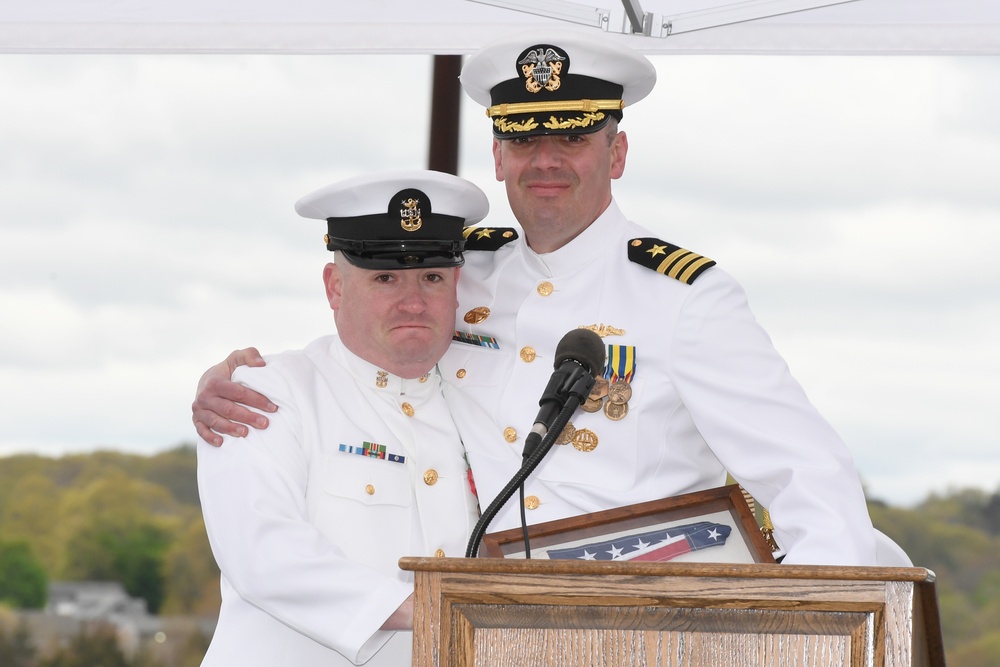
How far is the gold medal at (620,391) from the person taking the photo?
2.34 meters

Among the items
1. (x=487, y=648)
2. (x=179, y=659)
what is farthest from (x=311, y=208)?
(x=179, y=659)

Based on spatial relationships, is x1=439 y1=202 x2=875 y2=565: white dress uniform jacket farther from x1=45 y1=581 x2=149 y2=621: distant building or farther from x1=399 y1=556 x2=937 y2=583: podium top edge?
x1=45 y1=581 x2=149 y2=621: distant building

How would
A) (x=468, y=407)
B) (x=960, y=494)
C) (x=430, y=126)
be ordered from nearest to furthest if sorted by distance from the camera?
(x=468, y=407) < (x=430, y=126) < (x=960, y=494)

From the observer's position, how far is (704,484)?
93.8 inches

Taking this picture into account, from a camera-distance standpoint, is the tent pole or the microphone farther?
the tent pole

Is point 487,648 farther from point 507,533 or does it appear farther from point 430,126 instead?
point 430,126

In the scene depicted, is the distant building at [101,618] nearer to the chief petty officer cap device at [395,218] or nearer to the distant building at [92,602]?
the distant building at [92,602]

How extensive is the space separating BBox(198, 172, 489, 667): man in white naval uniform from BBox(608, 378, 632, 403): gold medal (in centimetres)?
35

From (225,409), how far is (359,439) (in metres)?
0.27

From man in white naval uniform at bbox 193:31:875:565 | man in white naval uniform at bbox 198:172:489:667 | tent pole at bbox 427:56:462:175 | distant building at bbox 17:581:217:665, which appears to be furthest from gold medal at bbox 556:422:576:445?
distant building at bbox 17:581:217:665

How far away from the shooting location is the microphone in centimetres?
170

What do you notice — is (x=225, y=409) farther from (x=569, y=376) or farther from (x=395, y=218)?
(x=569, y=376)

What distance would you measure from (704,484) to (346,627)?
790 mm

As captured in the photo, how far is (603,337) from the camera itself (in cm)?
239
